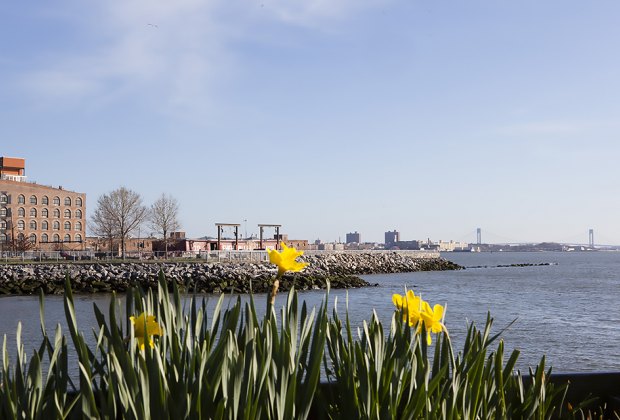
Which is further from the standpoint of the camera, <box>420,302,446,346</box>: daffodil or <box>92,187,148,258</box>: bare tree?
<box>92,187,148,258</box>: bare tree

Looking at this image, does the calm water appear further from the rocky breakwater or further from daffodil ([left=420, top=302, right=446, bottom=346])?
daffodil ([left=420, top=302, right=446, bottom=346])

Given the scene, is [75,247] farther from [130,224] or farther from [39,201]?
[130,224]

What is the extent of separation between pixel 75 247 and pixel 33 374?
85.5 m

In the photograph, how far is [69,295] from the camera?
219 cm

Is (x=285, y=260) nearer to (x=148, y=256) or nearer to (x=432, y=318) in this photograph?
(x=432, y=318)

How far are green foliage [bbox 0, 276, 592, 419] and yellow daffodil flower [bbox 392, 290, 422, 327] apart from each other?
6 centimetres

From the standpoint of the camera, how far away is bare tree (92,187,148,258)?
65.7 metres

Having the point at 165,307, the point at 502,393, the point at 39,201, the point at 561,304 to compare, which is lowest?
the point at 561,304

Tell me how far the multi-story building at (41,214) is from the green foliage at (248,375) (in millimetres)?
76338

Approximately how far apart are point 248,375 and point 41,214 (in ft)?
283

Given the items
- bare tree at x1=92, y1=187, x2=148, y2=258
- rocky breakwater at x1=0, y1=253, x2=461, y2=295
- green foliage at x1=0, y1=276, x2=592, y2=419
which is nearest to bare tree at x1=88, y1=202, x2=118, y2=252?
bare tree at x1=92, y1=187, x2=148, y2=258

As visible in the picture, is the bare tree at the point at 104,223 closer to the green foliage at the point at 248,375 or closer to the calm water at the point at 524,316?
the calm water at the point at 524,316

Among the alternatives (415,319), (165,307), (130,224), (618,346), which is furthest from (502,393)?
(130,224)

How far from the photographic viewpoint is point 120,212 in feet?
216
